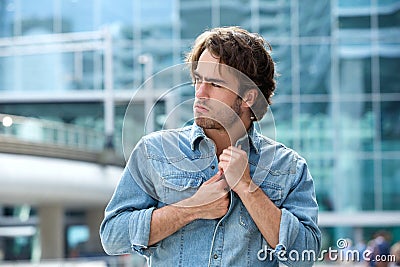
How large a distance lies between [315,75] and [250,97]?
24.8m

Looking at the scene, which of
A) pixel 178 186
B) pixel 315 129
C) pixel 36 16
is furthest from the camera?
pixel 36 16

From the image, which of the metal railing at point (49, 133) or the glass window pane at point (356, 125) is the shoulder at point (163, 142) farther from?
the glass window pane at point (356, 125)

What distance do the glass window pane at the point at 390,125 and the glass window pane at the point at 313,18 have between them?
262 cm

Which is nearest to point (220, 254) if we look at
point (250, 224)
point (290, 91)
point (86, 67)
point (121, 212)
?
point (250, 224)

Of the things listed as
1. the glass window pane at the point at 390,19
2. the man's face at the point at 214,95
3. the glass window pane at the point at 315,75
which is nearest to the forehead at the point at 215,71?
the man's face at the point at 214,95

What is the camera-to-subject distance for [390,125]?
27109mm

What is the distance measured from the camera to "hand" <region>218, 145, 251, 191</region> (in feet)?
9.01

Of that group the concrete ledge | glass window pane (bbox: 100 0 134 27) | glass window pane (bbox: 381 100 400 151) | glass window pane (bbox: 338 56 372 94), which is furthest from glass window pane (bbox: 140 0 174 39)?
glass window pane (bbox: 381 100 400 151)

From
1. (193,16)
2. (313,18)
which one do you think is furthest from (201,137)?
(193,16)

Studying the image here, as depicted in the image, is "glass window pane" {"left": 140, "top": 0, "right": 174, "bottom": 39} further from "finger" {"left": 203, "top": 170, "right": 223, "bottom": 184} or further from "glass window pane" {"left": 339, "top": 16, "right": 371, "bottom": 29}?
"finger" {"left": 203, "top": 170, "right": 223, "bottom": 184}

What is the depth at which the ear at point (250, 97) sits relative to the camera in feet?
9.36

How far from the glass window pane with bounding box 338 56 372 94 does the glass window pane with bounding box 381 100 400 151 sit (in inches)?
27.8

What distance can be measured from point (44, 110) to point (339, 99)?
9.18 meters

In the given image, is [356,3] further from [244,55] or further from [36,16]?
[244,55]
